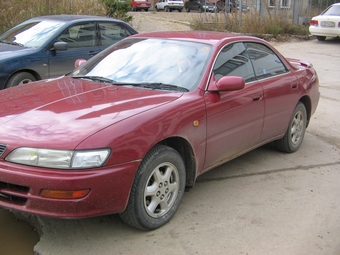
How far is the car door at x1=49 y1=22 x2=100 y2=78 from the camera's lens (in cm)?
795

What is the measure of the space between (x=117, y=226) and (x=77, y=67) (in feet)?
6.98

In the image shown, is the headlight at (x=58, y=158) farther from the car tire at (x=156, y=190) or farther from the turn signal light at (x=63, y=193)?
the car tire at (x=156, y=190)

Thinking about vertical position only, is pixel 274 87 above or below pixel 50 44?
below

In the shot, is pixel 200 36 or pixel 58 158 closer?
pixel 58 158

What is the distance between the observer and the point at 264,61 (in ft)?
16.8

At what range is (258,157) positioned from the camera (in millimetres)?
5531

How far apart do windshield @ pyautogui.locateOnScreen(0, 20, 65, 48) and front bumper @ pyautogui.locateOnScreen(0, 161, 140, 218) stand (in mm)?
5213

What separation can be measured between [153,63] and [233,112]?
93cm

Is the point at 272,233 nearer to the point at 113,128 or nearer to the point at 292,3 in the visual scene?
the point at 113,128

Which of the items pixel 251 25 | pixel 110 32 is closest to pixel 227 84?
pixel 110 32

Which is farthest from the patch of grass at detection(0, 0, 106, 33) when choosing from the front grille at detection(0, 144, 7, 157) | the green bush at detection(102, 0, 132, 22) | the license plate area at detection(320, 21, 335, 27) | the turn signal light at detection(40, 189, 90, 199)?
the turn signal light at detection(40, 189, 90, 199)

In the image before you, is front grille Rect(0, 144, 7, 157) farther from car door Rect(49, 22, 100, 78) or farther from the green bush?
the green bush

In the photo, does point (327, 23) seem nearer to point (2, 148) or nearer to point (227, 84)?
point (227, 84)

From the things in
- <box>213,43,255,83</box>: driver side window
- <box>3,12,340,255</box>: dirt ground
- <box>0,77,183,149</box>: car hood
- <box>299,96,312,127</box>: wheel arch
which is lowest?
<box>3,12,340,255</box>: dirt ground
